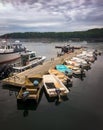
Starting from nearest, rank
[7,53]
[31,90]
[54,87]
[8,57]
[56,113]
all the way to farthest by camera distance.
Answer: [56,113]
[31,90]
[54,87]
[7,53]
[8,57]

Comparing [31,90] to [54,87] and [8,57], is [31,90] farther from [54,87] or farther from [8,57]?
[8,57]

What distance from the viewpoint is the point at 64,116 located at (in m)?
21.9

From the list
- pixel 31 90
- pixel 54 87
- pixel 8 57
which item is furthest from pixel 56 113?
pixel 8 57

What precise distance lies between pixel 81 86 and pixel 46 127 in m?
14.9

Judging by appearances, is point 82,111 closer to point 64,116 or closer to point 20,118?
point 64,116

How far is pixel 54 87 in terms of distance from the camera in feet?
94.8

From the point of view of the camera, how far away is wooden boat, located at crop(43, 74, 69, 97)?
26531mm

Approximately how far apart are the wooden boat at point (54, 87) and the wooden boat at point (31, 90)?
1.29 metres

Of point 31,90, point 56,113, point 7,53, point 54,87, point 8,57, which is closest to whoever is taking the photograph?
point 56,113

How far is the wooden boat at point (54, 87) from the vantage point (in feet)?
87.0

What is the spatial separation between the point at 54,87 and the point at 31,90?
406 cm

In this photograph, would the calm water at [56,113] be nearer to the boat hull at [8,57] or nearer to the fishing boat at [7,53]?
the boat hull at [8,57]

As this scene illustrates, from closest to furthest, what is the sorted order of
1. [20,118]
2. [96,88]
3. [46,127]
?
[46,127] < [20,118] < [96,88]

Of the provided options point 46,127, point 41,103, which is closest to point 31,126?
point 46,127
